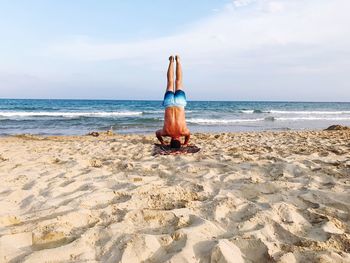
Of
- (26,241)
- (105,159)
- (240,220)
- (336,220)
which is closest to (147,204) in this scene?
(240,220)

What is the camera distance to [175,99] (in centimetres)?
643

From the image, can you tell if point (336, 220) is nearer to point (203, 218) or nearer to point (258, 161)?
point (203, 218)

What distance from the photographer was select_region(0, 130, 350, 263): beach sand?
229 centimetres

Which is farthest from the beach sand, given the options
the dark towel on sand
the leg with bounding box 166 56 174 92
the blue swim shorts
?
the leg with bounding box 166 56 174 92

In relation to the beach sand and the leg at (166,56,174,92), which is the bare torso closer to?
the leg at (166,56,174,92)

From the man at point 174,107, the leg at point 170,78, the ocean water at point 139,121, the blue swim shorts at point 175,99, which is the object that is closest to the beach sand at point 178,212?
the man at point 174,107

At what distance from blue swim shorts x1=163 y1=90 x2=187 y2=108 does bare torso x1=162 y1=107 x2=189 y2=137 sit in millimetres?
79

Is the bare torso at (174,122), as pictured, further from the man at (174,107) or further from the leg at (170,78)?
the leg at (170,78)

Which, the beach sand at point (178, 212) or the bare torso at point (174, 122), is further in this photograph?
the bare torso at point (174, 122)

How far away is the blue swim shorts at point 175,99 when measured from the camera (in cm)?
642

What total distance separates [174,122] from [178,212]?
3.61m

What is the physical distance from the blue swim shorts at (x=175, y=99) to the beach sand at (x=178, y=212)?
1560mm

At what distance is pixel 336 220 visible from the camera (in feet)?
9.22

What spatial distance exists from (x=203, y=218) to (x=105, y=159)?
11.0 feet
